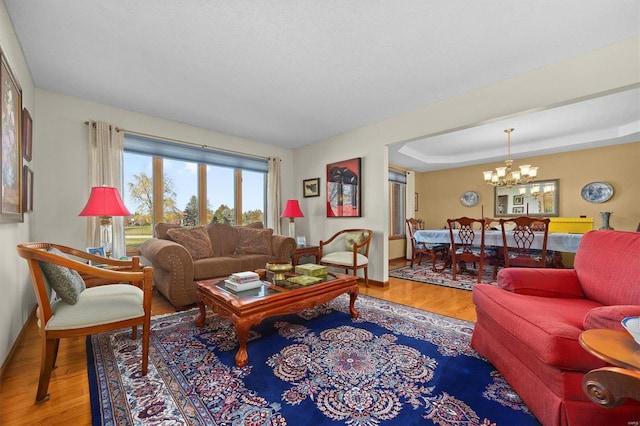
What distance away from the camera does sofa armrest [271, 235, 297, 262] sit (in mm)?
3760

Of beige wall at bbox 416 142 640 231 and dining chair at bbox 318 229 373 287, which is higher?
beige wall at bbox 416 142 640 231

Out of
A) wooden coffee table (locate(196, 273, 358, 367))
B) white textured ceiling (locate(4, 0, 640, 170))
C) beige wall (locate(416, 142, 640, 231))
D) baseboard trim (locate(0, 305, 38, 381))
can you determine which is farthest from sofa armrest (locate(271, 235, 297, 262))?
beige wall (locate(416, 142, 640, 231))

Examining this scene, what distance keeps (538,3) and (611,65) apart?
42.0 inches

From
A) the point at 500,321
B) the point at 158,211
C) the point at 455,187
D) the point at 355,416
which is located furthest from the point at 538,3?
the point at 455,187

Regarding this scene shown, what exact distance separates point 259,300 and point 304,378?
0.58m

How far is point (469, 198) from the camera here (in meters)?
6.40

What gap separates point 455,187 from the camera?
263 inches

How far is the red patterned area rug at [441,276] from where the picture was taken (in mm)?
3900

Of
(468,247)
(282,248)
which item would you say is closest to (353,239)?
(282,248)

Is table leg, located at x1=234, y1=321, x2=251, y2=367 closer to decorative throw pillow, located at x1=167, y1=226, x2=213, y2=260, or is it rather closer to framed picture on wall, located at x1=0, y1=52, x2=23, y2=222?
framed picture on wall, located at x1=0, y1=52, x2=23, y2=222

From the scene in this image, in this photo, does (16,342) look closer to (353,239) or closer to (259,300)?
(259,300)

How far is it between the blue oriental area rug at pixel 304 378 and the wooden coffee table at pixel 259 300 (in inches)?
9.5

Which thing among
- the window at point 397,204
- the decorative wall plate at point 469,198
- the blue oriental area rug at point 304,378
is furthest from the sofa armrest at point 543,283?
the decorative wall plate at point 469,198

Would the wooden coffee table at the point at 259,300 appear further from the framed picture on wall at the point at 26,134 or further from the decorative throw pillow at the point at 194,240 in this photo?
the framed picture on wall at the point at 26,134
